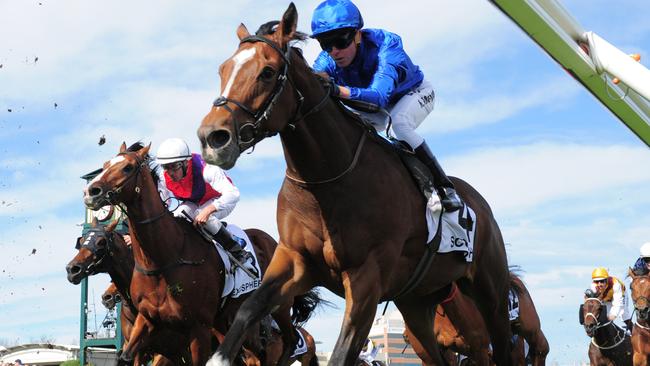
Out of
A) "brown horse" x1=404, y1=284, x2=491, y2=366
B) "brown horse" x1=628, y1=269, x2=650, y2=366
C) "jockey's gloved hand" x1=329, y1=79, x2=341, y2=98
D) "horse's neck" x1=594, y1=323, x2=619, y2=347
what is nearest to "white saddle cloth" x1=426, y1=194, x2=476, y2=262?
"jockey's gloved hand" x1=329, y1=79, x2=341, y2=98

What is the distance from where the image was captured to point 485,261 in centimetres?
765

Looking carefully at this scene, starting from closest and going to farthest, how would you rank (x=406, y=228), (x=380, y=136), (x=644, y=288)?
(x=406, y=228), (x=380, y=136), (x=644, y=288)

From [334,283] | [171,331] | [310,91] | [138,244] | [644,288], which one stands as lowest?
[644,288]

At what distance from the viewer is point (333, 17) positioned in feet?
19.8

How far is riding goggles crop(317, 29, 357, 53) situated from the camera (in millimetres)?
6133

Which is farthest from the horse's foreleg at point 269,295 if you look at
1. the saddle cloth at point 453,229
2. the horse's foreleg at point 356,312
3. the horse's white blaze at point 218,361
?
the saddle cloth at point 453,229

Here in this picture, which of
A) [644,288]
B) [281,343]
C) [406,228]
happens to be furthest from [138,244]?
[644,288]

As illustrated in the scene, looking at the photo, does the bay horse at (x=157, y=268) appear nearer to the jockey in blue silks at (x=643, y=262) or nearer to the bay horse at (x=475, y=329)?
the bay horse at (x=475, y=329)

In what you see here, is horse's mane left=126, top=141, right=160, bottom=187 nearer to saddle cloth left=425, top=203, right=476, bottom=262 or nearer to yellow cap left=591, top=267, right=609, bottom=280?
saddle cloth left=425, top=203, right=476, bottom=262

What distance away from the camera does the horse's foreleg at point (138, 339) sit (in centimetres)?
930

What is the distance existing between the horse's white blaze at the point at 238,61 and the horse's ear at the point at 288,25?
0.79ft

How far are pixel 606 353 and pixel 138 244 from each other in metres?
10.4

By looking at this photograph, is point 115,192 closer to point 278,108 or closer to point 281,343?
point 281,343

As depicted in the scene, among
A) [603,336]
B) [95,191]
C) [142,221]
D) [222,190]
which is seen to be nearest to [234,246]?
[222,190]
